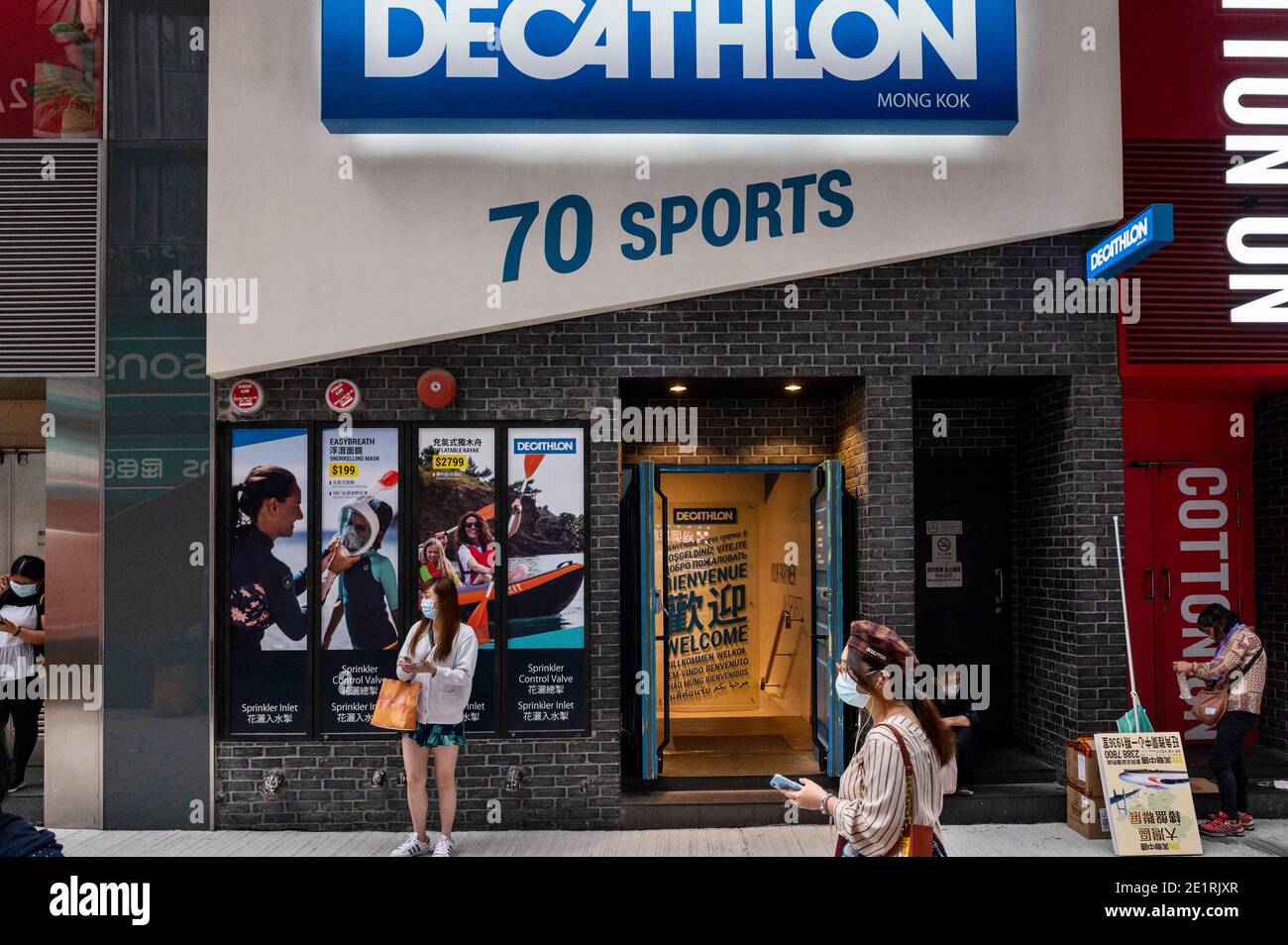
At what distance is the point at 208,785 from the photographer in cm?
659

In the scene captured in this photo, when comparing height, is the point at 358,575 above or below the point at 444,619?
above

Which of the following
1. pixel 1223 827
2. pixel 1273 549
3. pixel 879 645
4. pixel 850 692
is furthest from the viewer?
pixel 1273 549

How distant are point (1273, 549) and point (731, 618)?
514 centimetres

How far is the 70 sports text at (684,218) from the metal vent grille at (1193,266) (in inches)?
96.3

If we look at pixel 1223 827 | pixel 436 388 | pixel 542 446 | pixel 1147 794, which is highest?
pixel 436 388

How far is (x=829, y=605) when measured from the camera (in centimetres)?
714

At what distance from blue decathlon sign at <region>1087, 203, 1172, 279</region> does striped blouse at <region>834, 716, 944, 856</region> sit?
4.35m

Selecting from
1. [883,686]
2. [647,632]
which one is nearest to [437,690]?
[647,632]

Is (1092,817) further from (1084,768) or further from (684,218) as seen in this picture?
(684,218)

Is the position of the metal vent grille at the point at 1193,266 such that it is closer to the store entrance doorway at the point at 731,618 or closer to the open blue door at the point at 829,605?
the open blue door at the point at 829,605

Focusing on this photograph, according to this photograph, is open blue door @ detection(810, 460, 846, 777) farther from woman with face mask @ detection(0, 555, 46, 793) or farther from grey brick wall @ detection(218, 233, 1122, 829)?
woman with face mask @ detection(0, 555, 46, 793)

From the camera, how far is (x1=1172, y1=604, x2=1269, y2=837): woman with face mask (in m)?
6.22

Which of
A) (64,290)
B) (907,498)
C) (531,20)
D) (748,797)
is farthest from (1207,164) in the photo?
(64,290)

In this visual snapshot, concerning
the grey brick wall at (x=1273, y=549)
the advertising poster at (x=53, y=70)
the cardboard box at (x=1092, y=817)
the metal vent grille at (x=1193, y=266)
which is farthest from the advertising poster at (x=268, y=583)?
the grey brick wall at (x=1273, y=549)
